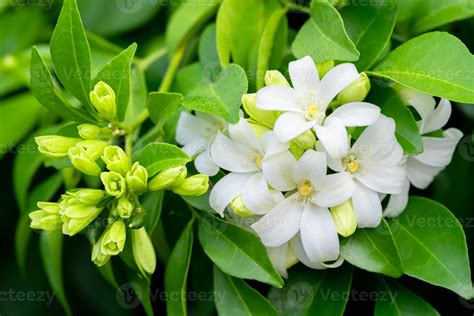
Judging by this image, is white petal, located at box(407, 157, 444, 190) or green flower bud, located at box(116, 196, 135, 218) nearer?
green flower bud, located at box(116, 196, 135, 218)

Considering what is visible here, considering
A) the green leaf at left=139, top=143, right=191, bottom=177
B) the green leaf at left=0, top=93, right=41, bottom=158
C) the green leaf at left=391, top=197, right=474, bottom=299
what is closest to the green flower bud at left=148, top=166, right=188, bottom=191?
the green leaf at left=139, top=143, right=191, bottom=177

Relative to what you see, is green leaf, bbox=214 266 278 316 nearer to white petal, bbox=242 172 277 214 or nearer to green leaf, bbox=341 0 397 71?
white petal, bbox=242 172 277 214

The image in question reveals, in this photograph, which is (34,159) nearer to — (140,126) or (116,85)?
(140,126)

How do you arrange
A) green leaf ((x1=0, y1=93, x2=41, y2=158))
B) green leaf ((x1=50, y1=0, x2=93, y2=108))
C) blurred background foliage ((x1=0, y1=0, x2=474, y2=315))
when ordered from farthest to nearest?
1. green leaf ((x1=0, y1=93, x2=41, y2=158))
2. blurred background foliage ((x1=0, y1=0, x2=474, y2=315))
3. green leaf ((x1=50, y1=0, x2=93, y2=108))

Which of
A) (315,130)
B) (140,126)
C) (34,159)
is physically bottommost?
(34,159)

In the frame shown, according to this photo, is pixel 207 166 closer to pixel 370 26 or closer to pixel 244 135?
pixel 244 135

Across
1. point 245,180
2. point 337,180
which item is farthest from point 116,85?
point 337,180

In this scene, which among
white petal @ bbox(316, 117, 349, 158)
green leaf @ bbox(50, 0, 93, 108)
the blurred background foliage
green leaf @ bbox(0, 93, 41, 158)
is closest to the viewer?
white petal @ bbox(316, 117, 349, 158)
